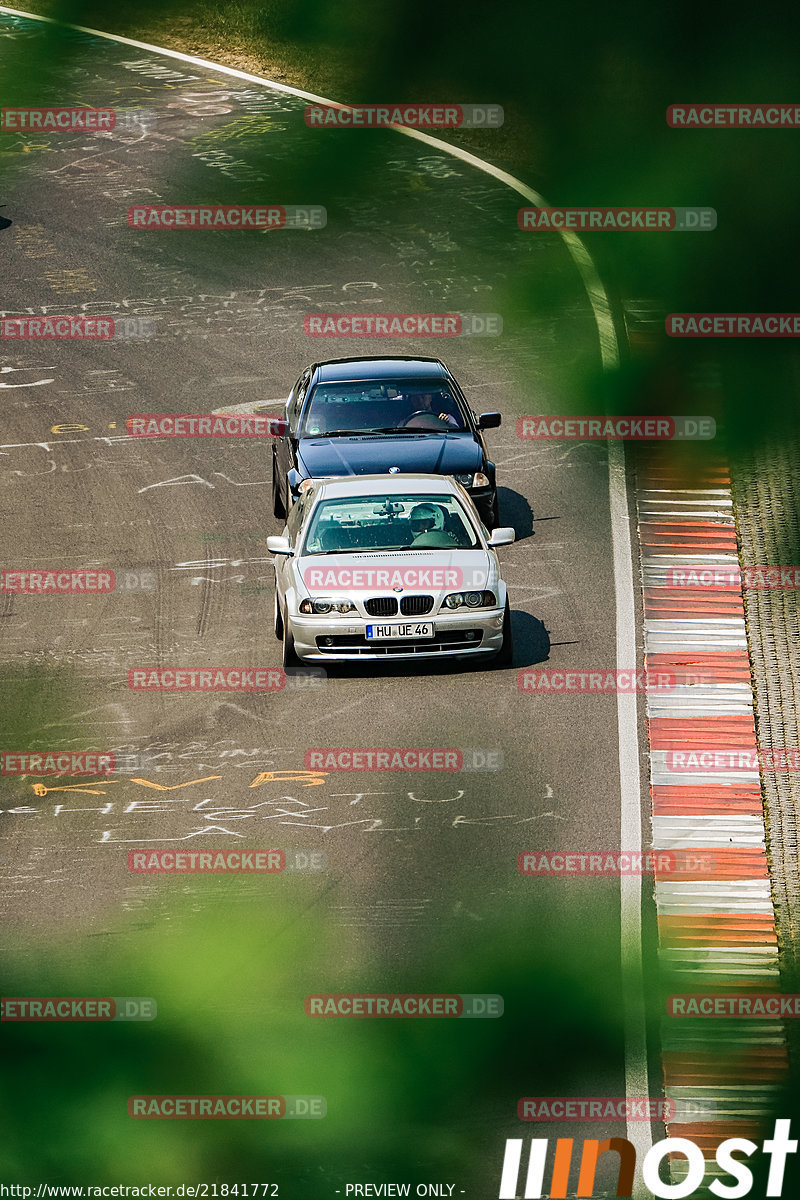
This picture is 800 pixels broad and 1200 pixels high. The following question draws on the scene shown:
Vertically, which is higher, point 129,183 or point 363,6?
point 363,6

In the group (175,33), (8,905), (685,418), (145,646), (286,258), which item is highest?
(175,33)

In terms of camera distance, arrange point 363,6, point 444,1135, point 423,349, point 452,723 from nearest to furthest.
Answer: point 444,1135 → point 452,723 → point 423,349 → point 363,6

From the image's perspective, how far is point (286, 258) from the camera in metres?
29.0

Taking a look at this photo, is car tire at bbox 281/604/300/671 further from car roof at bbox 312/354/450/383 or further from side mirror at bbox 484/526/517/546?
car roof at bbox 312/354/450/383

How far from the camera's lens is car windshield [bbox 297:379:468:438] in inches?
764

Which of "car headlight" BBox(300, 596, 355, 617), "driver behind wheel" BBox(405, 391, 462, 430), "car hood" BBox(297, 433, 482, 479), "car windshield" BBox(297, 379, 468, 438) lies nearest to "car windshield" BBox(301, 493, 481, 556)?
"car headlight" BBox(300, 596, 355, 617)

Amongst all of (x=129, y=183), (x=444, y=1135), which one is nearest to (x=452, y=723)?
(x=444, y=1135)

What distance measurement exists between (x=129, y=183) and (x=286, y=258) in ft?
14.3

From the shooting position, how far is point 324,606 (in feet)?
52.5

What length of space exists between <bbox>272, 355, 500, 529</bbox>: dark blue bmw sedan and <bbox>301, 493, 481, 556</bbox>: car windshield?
1280mm

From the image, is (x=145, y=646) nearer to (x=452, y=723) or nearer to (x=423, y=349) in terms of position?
(x=452, y=723)

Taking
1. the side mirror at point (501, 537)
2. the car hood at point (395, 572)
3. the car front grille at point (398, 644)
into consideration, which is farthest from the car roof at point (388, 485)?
the car front grille at point (398, 644)

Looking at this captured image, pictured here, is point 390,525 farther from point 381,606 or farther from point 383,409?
Result: point 383,409

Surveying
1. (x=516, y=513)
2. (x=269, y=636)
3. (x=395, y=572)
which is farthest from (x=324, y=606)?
(x=516, y=513)
